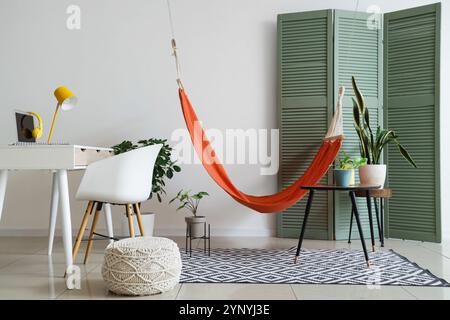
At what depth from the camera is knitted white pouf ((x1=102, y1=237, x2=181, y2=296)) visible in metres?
2.27

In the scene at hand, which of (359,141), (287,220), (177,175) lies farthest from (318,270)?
(177,175)

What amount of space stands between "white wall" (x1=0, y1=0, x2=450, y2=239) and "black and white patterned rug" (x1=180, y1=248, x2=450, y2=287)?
37.7 inches

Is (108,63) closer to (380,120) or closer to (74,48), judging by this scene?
(74,48)

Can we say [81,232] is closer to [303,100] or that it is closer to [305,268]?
[305,268]

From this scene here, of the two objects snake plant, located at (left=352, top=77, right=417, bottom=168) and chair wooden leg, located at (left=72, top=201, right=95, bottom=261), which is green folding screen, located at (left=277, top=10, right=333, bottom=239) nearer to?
snake plant, located at (left=352, top=77, right=417, bottom=168)

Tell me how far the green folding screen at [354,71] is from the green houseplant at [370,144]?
0.22 m

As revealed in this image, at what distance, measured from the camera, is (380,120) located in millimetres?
4070

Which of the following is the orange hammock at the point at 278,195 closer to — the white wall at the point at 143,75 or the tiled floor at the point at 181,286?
the tiled floor at the point at 181,286

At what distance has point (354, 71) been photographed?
402 cm

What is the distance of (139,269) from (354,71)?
268 centimetres

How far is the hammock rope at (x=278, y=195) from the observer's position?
11.1ft
